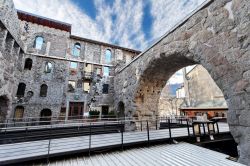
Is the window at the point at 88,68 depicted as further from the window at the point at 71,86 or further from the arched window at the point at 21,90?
the arched window at the point at 21,90

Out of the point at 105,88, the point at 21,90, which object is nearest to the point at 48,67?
the point at 21,90

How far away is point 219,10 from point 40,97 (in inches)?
490

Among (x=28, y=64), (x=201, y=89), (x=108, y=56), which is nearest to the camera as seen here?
(x=28, y=64)

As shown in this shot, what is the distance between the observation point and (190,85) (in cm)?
1521

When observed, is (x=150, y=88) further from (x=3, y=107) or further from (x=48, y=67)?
(x=48, y=67)

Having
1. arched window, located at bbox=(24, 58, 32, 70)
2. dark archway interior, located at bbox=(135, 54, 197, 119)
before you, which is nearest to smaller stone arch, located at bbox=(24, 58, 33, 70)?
arched window, located at bbox=(24, 58, 32, 70)

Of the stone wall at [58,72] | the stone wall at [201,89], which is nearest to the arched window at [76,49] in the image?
the stone wall at [58,72]

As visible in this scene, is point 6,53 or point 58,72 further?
point 58,72

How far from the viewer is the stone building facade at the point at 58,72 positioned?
10453 mm

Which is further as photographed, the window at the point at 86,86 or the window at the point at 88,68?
the window at the point at 88,68

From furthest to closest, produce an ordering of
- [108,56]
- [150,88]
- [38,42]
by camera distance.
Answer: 1. [108,56]
2. [38,42]
3. [150,88]

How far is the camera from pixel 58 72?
11.8m

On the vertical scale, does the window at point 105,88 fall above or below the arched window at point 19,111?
above

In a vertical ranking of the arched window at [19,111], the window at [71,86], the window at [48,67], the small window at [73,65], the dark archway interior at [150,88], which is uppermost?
the small window at [73,65]
